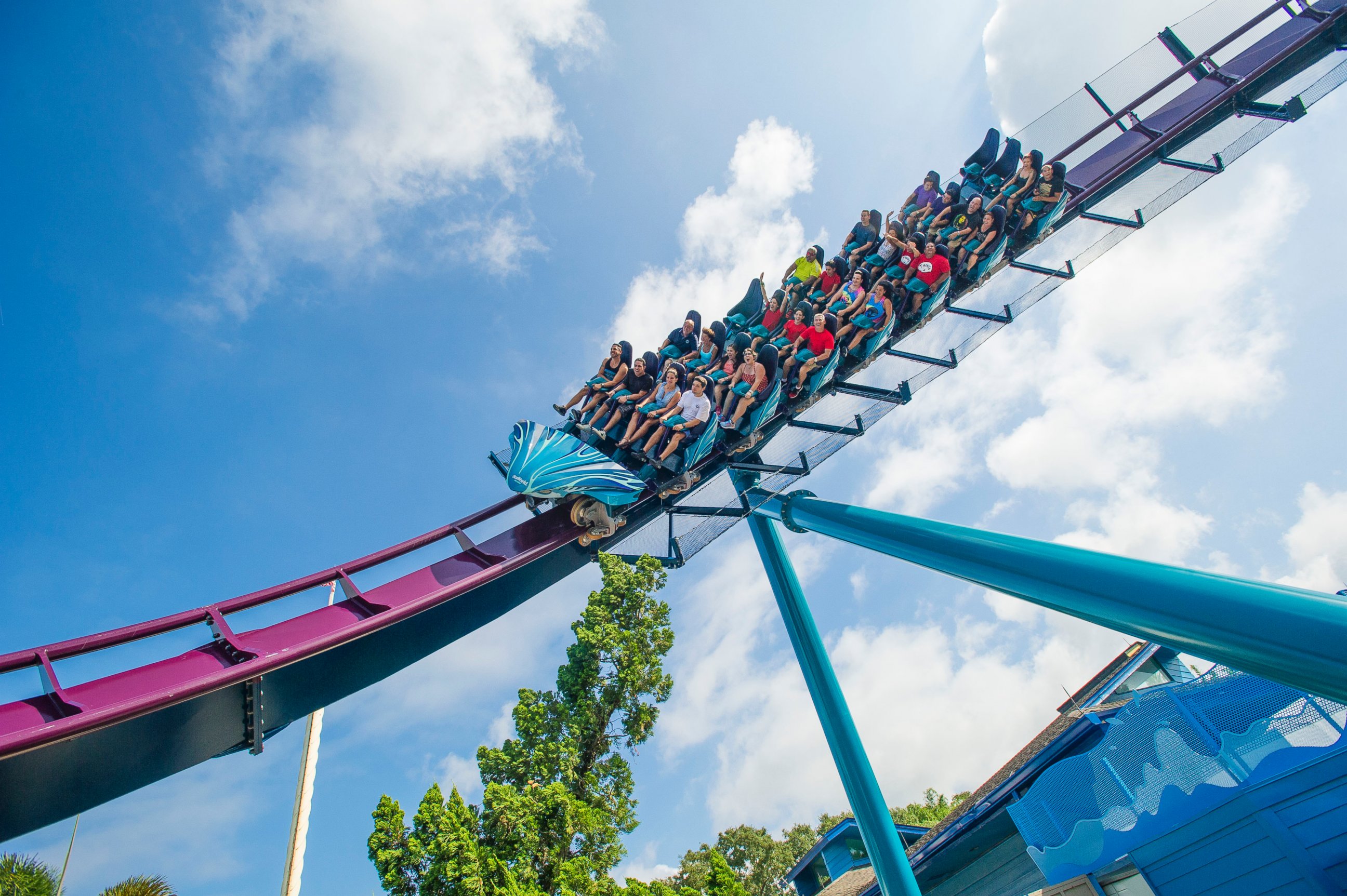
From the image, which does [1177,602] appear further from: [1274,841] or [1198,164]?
[1198,164]

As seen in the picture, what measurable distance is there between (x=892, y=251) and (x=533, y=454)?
16.8 ft

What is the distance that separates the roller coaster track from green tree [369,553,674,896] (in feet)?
5.04

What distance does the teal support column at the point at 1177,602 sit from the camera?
1.58 meters

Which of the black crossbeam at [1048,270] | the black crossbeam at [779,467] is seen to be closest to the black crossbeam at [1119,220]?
the black crossbeam at [1048,270]

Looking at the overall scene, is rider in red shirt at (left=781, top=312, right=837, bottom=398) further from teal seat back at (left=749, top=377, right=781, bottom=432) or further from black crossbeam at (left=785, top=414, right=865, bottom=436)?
black crossbeam at (left=785, top=414, right=865, bottom=436)

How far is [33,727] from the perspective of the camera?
3.68m

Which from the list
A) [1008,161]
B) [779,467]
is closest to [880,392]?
[779,467]

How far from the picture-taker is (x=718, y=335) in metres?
7.96

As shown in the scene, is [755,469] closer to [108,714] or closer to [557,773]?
[557,773]

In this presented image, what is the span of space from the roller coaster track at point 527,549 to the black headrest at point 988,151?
0.93 meters

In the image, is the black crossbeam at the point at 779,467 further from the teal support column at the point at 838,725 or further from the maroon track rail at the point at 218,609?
the maroon track rail at the point at 218,609

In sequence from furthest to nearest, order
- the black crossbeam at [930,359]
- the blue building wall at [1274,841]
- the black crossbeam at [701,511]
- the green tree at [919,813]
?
the green tree at [919,813] < the black crossbeam at [930,359] < the black crossbeam at [701,511] < the blue building wall at [1274,841]

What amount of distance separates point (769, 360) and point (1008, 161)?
16.2 feet

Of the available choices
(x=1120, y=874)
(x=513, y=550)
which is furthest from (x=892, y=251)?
(x=1120, y=874)
